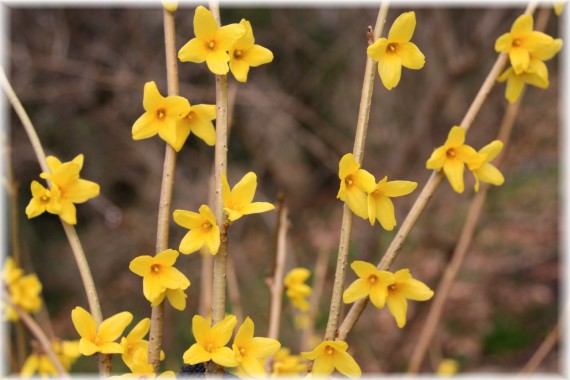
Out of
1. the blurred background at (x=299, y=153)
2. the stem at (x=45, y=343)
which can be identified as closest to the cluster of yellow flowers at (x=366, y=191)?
the stem at (x=45, y=343)

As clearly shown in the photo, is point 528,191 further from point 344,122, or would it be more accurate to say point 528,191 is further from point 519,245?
point 344,122

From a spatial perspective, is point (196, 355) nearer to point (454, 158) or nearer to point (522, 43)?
point (454, 158)

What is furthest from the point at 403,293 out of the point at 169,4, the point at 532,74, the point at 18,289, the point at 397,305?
the point at 18,289

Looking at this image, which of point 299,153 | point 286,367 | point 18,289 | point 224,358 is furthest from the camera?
point 299,153

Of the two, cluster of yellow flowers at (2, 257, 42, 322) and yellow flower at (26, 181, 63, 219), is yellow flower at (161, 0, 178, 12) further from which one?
cluster of yellow flowers at (2, 257, 42, 322)

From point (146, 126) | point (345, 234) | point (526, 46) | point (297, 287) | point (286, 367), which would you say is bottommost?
point (286, 367)

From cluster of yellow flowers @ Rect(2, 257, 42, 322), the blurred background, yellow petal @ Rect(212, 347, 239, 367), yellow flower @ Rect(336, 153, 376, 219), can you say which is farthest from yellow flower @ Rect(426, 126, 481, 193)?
the blurred background
